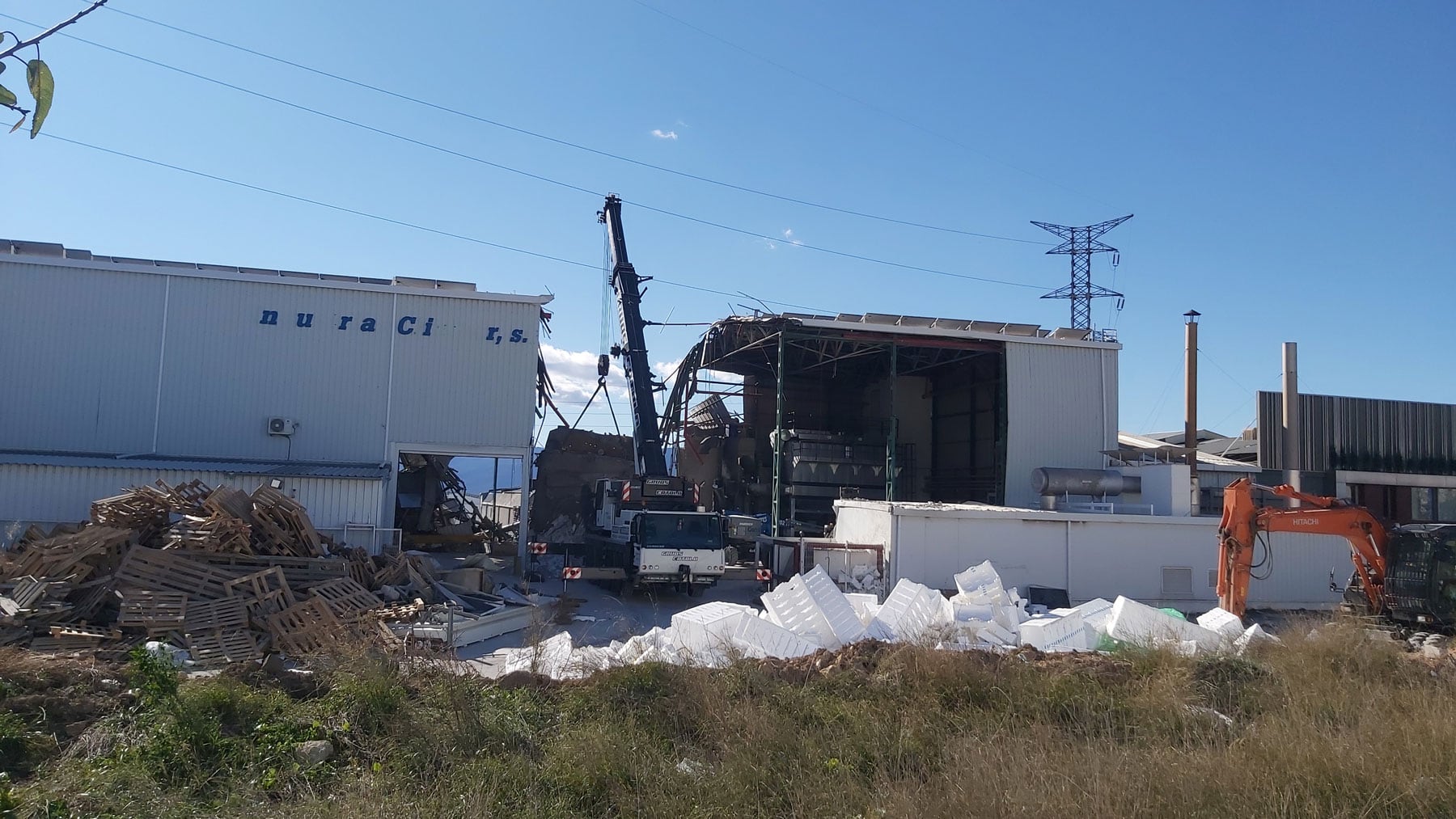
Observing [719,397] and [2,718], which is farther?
[719,397]

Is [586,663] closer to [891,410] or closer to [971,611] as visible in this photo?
[971,611]

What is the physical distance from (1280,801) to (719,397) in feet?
103

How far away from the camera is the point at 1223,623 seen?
46.1 ft

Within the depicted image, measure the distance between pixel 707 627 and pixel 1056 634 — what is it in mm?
5436

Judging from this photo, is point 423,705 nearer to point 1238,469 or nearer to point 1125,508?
point 1125,508

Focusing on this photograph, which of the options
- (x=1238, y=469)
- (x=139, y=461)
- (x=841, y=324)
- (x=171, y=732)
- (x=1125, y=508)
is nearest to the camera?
(x=171, y=732)

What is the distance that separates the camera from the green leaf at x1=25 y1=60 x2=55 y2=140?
2438 millimetres

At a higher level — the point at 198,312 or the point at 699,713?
the point at 198,312

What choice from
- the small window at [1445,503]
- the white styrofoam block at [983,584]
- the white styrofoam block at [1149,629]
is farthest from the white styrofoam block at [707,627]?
the small window at [1445,503]

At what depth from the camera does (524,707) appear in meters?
9.03

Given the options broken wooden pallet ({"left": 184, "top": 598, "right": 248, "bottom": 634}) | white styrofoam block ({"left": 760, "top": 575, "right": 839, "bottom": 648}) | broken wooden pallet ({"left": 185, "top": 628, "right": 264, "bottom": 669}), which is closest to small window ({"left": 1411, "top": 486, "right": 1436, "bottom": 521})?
white styrofoam block ({"left": 760, "top": 575, "right": 839, "bottom": 648})

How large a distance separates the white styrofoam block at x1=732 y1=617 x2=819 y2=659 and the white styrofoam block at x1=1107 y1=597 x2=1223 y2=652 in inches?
178

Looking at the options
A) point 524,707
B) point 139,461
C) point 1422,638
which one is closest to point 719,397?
point 139,461

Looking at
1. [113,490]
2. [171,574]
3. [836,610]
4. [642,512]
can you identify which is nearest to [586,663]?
[836,610]
